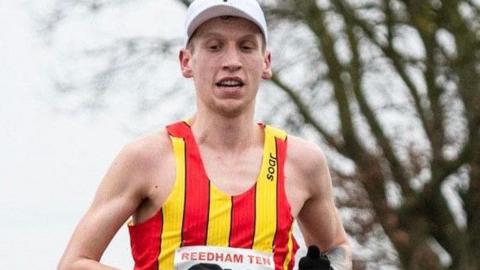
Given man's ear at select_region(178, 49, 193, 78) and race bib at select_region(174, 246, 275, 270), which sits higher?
man's ear at select_region(178, 49, 193, 78)

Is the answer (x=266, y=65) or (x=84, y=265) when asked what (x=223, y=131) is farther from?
(x=84, y=265)

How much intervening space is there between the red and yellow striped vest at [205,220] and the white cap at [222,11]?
387mm

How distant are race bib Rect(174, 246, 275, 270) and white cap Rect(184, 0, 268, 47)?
0.71 m

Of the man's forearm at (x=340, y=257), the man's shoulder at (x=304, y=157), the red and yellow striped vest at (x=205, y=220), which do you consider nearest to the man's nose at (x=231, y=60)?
the red and yellow striped vest at (x=205, y=220)

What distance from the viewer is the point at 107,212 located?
571 centimetres

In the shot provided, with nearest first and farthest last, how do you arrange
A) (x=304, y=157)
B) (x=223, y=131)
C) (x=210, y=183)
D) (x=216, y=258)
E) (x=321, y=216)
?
(x=216, y=258), (x=210, y=183), (x=223, y=131), (x=304, y=157), (x=321, y=216)

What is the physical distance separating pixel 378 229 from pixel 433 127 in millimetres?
1330

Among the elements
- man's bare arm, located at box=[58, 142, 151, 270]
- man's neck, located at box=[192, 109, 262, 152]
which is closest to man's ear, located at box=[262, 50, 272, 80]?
man's neck, located at box=[192, 109, 262, 152]

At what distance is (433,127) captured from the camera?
1909 centimetres

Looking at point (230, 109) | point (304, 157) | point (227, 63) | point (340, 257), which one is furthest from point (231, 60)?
point (340, 257)

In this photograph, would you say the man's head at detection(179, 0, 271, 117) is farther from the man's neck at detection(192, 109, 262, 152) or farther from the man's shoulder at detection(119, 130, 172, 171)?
the man's shoulder at detection(119, 130, 172, 171)

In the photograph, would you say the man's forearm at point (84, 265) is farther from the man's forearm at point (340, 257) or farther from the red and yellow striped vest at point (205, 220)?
the man's forearm at point (340, 257)

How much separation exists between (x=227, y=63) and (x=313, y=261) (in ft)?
2.21

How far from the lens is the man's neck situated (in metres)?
5.79
